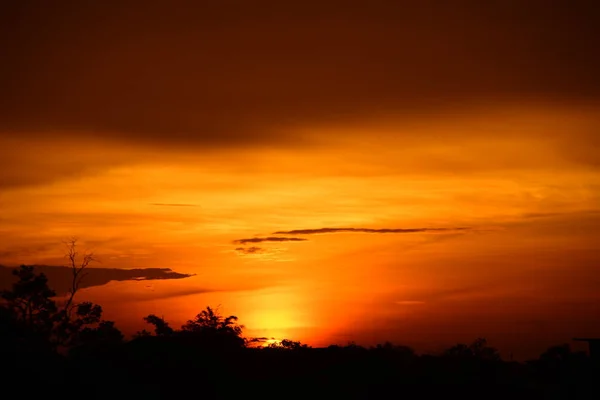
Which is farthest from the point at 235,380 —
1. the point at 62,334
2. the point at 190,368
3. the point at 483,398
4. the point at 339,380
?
the point at 62,334

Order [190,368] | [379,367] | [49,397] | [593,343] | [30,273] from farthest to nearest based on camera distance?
[30,273], [593,343], [379,367], [190,368], [49,397]

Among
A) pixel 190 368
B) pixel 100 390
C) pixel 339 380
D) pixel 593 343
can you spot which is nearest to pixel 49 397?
pixel 100 390

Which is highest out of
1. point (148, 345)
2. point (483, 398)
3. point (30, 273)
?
point (30, 273)

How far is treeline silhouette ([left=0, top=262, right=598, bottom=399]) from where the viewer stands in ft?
102

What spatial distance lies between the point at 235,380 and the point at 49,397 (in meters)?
7.93

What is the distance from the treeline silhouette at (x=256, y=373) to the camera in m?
31.1

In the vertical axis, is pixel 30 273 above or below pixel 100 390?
above

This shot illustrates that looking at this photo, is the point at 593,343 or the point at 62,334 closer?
the point at 593,343

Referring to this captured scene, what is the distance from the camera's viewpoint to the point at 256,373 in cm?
3662

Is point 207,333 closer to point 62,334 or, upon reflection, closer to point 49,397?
point 62,334

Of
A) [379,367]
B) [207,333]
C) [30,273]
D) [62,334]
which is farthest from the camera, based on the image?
[30,273]

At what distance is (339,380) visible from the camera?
35062 mm

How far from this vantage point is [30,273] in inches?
2469

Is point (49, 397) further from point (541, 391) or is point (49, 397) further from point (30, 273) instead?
point (30, 273)
